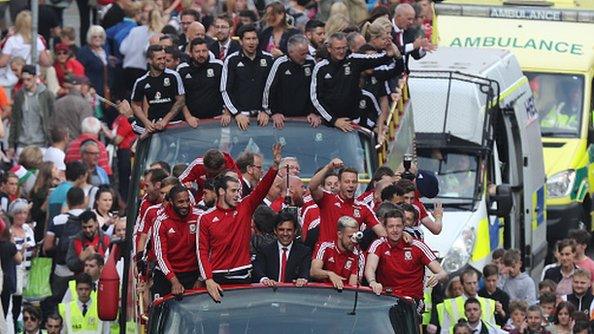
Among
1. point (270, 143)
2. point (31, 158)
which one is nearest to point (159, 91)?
point (270, 143)

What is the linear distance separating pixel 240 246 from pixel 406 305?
1.50m

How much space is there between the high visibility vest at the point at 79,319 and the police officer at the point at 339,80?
2.84 metres

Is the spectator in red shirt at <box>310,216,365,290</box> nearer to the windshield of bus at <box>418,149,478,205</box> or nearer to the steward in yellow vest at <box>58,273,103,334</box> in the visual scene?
the steward in yellow vest at <box>58,273,103,334</box>

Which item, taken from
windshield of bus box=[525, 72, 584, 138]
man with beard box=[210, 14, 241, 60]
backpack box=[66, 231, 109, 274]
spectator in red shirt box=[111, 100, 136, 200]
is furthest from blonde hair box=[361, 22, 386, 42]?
windshield of bus box=[525, 72, 584, 138]

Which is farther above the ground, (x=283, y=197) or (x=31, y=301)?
(x=283, y=197)

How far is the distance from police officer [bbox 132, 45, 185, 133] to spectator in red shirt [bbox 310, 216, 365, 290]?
3.40 meters

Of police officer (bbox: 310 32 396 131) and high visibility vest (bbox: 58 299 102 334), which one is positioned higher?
police officer (bbox: 310 32 396 131)

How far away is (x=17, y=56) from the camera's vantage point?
29125 mm

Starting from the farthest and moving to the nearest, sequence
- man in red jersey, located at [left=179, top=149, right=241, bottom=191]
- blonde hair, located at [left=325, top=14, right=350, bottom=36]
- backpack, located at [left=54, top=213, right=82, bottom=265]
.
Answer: blonde hair, located at [left=325, top=14, right=350, bottom=36] → backpack, located at [left=54, top=213, right=82, bottom=265] → man in red jersey, located at [left=179, top=149, right=241, bottom=191]

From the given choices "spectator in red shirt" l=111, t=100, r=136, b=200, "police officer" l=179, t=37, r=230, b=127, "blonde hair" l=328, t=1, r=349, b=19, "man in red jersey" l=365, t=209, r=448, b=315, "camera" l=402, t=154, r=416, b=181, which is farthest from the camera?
"blonde hair" l=328, t=1, r=349, b=19

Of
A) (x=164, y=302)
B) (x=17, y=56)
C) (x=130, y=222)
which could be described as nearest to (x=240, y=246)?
(x=164, y=302)

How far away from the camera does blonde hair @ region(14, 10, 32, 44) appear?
29.4 metres

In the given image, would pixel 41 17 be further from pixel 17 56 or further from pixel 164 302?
pixel 164 302

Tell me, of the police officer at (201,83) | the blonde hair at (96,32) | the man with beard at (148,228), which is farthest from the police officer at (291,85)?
the blonde hair at (96,32)
